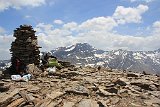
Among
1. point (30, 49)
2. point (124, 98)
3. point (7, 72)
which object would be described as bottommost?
point (124, 98)

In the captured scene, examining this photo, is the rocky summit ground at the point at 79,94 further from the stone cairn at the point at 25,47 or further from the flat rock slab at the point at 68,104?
the stone cairn at the point at 25,47

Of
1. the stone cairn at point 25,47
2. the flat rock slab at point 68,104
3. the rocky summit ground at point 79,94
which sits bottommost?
the flat rock slab at point 68,104

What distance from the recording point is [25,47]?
4047 cm

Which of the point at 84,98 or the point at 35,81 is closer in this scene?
the point at 84,98

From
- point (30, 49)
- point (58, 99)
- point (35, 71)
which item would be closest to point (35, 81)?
point (35, 71)

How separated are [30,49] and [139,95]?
64.6ft

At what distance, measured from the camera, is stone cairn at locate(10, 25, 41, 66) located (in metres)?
40.0

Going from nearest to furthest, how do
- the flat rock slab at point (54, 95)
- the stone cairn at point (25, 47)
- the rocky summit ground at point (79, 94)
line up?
the rocky summit ground at point (79, 94) < the flat rock slab at point (54, 95) < the stone cairn at point (25, 47)

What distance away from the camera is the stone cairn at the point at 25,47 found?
131ft

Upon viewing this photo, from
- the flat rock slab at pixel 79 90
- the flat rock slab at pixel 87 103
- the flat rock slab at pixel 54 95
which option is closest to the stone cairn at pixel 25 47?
the flat rock slab at pixel 79 90

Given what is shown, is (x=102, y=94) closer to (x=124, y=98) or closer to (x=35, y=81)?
(x=124, y=98)

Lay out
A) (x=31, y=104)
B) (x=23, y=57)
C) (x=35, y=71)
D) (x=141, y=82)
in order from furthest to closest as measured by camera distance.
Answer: (x=23, y=57)
(x=35, y=71)
(x=141, y=82)
(x=31, y=104)

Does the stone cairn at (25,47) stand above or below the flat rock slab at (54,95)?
above

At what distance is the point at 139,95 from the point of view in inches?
1016
